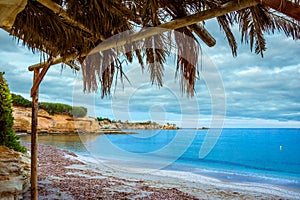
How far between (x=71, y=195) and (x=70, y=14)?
266 cm

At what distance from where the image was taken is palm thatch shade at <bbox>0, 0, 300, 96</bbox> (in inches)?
66.0

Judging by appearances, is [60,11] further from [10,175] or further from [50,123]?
[50,123]

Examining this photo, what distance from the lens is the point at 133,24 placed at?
2133mm

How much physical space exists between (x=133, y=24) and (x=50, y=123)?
18351 millimetres

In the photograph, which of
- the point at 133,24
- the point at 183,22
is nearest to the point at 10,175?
the point at 133,24

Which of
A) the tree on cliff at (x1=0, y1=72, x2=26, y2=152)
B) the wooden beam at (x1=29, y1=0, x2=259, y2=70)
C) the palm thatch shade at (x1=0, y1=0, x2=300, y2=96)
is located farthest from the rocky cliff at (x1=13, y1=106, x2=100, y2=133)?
the wooden beam at (x1=29, y1=0, x2=259, y2=70)

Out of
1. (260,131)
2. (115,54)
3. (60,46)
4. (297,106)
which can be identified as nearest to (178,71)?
(115,54)

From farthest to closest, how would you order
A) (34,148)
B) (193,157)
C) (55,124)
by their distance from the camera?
(55,124) < (193,157) < (34,148)

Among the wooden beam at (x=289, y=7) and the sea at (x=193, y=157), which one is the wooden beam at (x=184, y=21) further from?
the sea at (x=193, y=157)

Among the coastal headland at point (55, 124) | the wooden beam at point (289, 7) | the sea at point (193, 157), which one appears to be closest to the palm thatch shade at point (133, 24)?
the wooden beam at point (289, 7)

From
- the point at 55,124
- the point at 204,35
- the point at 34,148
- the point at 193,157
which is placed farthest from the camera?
the point at 55,124

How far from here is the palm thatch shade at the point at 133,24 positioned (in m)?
1.68

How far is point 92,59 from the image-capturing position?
2.65 meters

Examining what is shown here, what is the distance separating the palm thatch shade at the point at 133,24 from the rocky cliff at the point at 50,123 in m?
14.4
